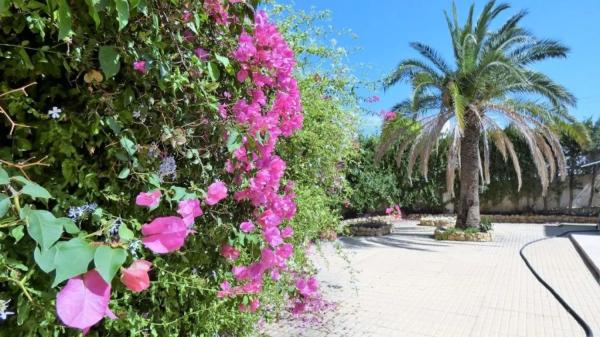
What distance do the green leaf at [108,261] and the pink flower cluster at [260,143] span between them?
868 millimetres

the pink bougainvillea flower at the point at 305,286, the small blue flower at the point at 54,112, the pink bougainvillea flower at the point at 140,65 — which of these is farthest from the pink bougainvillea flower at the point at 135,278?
the pink bougainvillea flower at the point at 305,286

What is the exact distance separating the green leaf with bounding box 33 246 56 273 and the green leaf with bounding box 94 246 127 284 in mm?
76

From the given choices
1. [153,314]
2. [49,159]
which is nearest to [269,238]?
[153,314]

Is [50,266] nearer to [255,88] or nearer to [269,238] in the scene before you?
[269,238]

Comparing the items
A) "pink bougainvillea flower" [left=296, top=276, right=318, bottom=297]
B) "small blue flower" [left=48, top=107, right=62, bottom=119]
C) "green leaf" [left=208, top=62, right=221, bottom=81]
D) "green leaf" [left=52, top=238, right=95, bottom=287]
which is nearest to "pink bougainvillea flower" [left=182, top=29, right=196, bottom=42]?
"green leaf" [left=208, top=62, right=221, bottom=81]

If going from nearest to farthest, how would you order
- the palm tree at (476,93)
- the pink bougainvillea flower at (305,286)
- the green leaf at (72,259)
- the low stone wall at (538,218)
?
the green leaf at (72,259)
the pink bougainvillea flower at (305,286)
the palm tree at (476,93)
the low stone wall at (538,218)

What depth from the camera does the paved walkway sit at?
168 inches

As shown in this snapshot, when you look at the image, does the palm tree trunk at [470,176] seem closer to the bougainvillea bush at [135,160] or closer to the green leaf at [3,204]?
the bougainvillea bush at [135,160]

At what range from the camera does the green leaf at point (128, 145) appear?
1.29 meters

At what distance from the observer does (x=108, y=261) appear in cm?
71

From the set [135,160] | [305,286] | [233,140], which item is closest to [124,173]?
[135,160]

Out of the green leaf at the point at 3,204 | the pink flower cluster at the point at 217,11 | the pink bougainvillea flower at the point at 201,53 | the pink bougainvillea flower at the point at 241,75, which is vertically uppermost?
the pink flower cluster at the point at 217,11

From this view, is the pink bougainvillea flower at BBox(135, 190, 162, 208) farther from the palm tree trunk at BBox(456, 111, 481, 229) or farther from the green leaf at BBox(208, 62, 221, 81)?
the palm tree trunk at BBox(456, 111, 481, 229)

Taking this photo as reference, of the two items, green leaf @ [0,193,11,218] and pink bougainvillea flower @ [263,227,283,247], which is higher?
green leaf @ [0,193,11,218]
